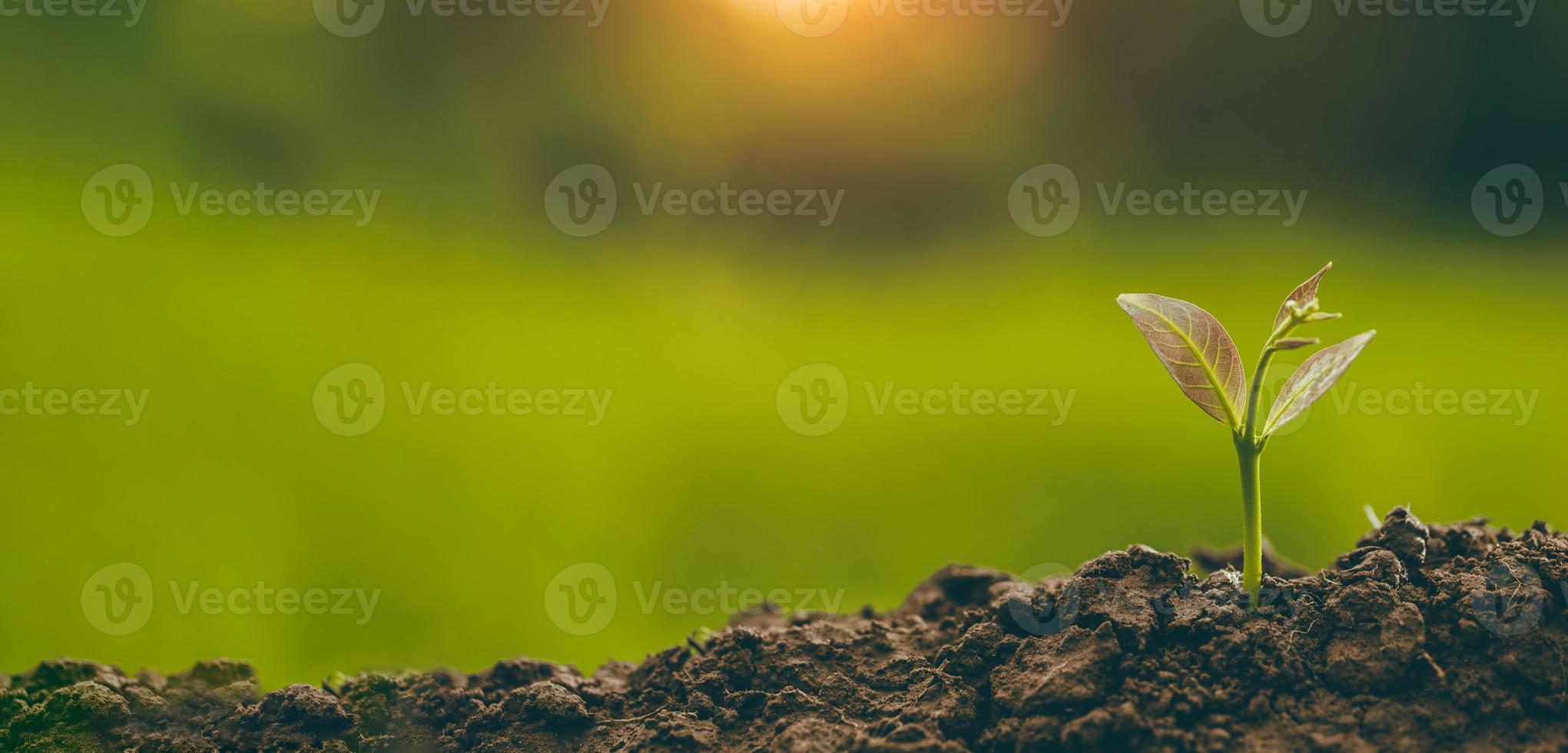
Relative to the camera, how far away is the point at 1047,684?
4.04 feet

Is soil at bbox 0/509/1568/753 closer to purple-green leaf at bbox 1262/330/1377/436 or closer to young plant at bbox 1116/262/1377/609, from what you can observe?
young plant at bbox 1116/262/1377/609

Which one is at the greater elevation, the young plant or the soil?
the young plant

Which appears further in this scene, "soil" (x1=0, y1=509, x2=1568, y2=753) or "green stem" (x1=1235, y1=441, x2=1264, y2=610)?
"green stem" (x1=1235, y1=441, x2=1264, y2=610)

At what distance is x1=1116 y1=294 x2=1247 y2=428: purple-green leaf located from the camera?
1.29 meters

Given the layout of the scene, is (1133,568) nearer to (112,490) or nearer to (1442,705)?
(1442,705)

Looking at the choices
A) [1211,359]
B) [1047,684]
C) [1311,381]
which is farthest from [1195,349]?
[1047,684]

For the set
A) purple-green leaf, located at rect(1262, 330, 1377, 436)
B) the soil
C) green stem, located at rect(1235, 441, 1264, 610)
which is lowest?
the soil

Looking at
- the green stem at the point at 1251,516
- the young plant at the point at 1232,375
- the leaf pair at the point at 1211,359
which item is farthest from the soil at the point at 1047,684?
the leaf pair at the point at 1211,359

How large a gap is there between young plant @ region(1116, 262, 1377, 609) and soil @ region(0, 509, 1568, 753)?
13 centimetres

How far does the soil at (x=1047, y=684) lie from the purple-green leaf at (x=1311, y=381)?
0.25 metres

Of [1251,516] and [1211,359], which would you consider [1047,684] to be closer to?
[1251,516]

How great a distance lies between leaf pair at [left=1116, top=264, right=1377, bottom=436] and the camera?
128 cm

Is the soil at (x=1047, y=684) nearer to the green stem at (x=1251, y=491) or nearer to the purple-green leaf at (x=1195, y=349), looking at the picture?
the green stem at (x=1251, y=491)

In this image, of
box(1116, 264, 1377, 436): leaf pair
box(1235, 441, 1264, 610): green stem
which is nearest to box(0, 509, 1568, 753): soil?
box(1235, 441, 1264, 610): green stem
